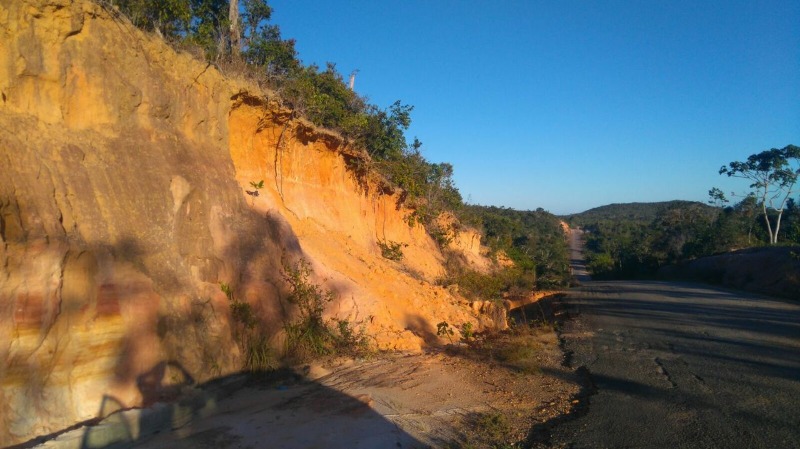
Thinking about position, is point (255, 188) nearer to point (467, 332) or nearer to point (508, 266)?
point (467, 332)

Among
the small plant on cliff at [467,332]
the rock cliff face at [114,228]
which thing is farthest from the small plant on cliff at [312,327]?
the small plant on cliff at [467,332]

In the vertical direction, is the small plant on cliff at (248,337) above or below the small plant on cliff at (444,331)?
above

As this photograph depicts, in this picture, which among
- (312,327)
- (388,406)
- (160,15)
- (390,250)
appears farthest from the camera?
(390,250)

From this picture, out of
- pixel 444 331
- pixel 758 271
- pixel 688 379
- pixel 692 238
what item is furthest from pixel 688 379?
pixel 692 238

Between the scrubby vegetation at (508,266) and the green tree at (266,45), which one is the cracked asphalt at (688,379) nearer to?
the scrubby vegetation at (508,266)

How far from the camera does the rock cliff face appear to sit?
576cm

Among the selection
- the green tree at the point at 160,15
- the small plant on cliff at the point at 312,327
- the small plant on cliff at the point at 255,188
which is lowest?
the small plant on cliff at the point at 312,327

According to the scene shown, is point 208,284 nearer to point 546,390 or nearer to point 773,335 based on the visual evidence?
point 546,390

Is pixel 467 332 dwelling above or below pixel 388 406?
above

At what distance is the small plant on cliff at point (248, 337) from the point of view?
7832 millimetres

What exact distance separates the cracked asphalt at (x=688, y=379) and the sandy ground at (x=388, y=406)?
0.60 metres

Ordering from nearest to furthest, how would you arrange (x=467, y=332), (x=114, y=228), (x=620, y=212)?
(x=114, y=228)
(x=467, y=332)
(x=620, y=212)

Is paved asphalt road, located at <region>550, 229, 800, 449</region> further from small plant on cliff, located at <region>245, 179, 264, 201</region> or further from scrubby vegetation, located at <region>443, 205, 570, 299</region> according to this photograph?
small plant on cliff, located at <region>245, 179, 264, 201</region>

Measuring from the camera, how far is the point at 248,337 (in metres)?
8.00
